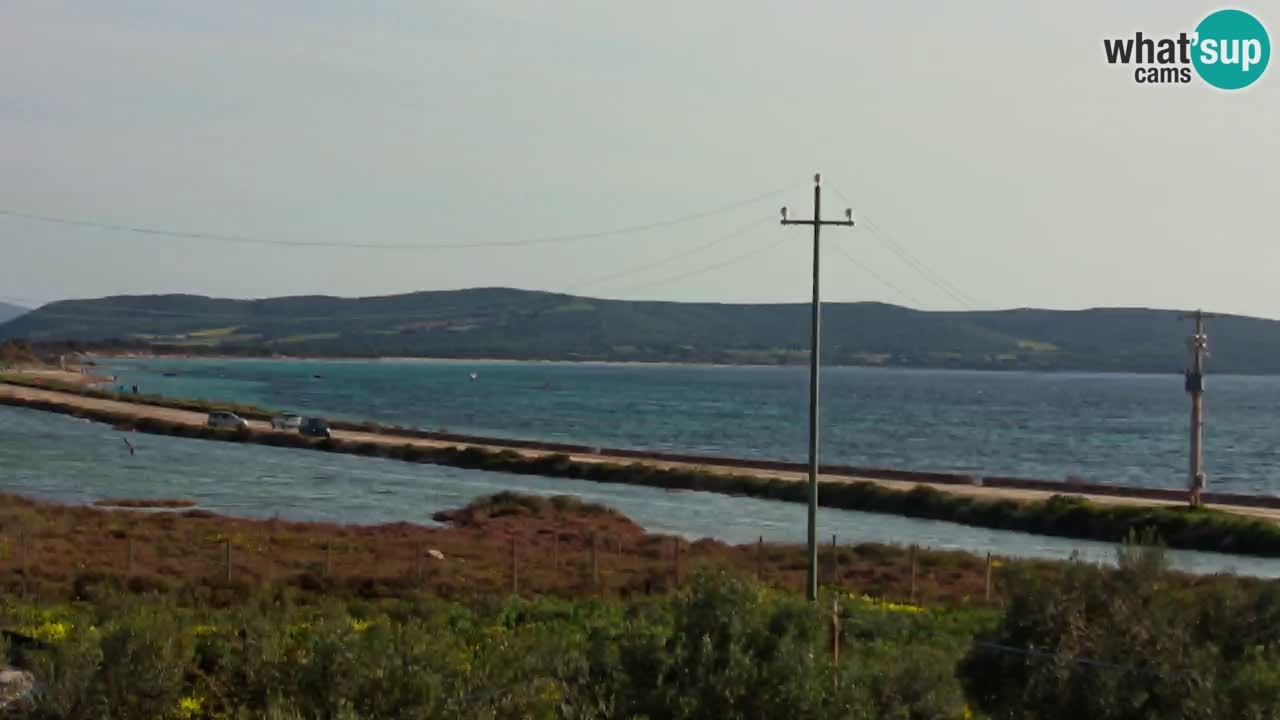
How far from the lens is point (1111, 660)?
663 inches

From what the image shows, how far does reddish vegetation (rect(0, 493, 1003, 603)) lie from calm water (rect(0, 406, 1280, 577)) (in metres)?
5.61

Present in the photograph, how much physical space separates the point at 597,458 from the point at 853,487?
Result: 2500 cm

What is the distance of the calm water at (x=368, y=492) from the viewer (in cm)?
5934

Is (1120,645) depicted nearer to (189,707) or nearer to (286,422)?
(189,707)

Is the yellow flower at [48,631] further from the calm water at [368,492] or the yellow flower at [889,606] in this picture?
the calm water at [368,492]

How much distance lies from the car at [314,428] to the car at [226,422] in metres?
5.23

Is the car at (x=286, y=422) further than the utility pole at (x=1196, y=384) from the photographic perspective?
Yes

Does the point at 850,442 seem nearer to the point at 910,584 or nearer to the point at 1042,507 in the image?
the point at 1042,507

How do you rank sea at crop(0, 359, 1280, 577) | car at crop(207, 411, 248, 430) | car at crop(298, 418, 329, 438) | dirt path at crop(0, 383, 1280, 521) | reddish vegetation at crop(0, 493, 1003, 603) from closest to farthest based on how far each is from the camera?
reddish vegetation at crop(0, 493, 1003, 603)
sea at crop(0, 359, 1280, 577)
dirt path at crop(0, 383, 1280, 521)
car at crop(298, 418, 329, 438)
car at crop(207, 411, 248, 430)

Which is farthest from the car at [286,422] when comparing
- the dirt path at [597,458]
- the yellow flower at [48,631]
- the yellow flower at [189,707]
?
the yellow flower at [189,707]

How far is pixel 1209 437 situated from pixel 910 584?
126 meters

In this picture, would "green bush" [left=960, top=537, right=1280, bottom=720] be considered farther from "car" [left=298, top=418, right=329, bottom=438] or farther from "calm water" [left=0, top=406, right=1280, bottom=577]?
"car" [left=298, top=418, right=329, bottom=438]

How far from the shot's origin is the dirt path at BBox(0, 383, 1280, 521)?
232ft

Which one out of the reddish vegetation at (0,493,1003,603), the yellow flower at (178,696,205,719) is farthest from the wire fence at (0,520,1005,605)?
the yellow flower at (178,696,205,719)
